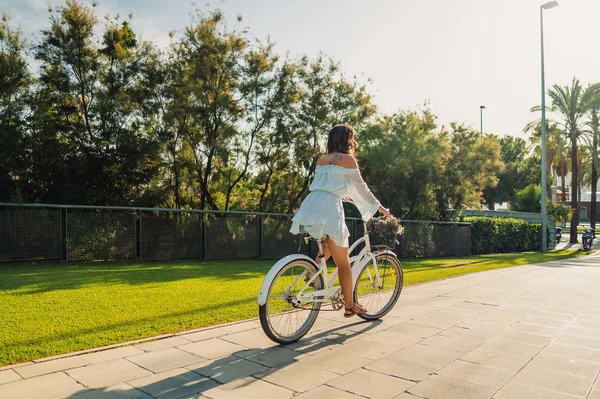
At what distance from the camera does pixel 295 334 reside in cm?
468

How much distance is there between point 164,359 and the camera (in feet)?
13.0

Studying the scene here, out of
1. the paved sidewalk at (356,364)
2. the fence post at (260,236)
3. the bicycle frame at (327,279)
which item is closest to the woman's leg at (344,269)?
the bicycle frame at (327,279)

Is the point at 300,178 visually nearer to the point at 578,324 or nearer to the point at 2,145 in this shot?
the point at 2,145

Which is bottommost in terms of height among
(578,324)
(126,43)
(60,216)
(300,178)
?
(578,324)

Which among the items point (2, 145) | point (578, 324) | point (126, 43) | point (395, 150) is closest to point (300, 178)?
point (395, 150)

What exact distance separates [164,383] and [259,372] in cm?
72

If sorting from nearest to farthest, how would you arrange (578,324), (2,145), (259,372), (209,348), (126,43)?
1. (259,372)
2. (209,348)
3. (578,324)
4. (2,145)
5. (126,43)

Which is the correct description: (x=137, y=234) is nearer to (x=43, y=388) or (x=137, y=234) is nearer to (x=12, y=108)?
(x=12, y=108)

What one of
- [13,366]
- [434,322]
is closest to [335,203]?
[434,322]

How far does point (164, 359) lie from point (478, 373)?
256cm

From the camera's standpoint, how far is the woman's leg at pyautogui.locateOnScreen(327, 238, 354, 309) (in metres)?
4.71

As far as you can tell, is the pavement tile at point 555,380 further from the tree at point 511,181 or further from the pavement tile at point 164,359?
the tree at point 511,181

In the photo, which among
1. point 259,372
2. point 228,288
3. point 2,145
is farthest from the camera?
point 2,145

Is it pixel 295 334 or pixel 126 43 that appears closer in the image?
pixel 295 334
